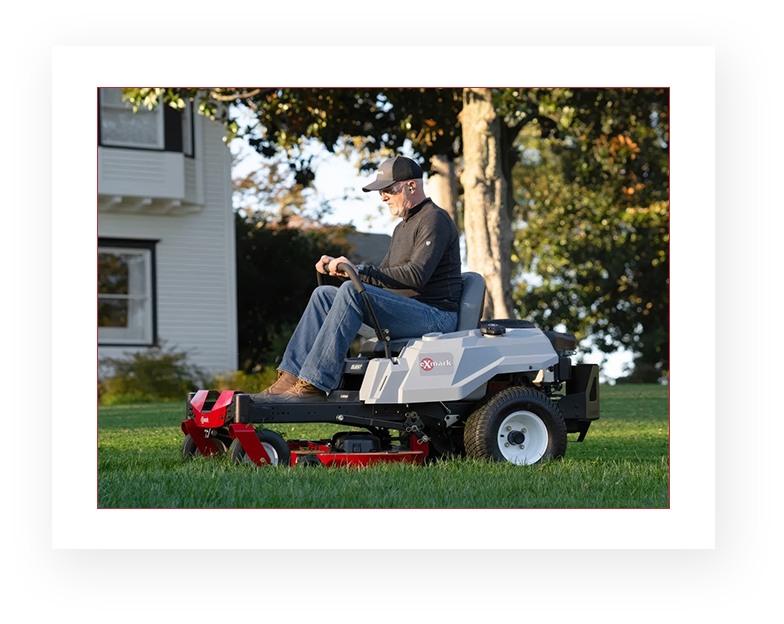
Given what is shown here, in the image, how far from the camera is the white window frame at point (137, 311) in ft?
54.2

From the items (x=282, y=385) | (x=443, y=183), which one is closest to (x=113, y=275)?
(x=443, y=183)

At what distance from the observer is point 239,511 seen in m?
4.36

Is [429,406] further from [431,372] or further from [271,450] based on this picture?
[271,450]

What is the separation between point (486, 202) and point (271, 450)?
7.88 m

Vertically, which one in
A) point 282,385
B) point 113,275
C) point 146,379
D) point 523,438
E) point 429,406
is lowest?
point 146,379

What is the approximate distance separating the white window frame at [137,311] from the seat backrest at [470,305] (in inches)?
449

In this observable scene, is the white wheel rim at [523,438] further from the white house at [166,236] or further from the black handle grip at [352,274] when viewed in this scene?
the white house at [166,236]

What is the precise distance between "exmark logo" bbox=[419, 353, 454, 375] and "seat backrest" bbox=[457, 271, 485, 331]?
1.27 feet

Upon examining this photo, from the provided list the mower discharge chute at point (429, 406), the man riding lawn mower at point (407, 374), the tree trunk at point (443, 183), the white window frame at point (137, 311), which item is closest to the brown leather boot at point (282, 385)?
the man riding lawn mower at point (407, 374)

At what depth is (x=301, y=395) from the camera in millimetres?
5520

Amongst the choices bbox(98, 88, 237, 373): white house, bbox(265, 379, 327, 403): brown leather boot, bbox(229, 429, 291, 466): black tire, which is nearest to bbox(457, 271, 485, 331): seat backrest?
bbox(265, 379, 327, 403): brown leather boot
